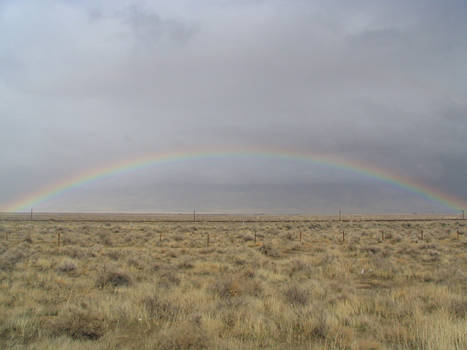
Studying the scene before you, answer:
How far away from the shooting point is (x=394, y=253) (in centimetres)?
2370

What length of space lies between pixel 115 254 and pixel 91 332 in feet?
47.7

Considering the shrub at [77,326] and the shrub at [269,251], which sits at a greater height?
the shrub at [77,326]

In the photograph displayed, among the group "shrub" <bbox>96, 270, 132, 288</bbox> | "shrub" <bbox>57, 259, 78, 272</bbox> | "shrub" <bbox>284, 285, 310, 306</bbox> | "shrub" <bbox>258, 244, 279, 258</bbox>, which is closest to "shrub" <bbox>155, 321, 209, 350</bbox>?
"shrub" <bbox>284, 285, 310, 306</bbox>

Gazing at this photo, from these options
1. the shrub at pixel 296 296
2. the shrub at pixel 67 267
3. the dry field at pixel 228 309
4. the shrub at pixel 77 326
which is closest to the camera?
the dry field at pixel 228 309

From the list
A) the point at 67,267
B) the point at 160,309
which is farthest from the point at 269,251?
the point at 160,309

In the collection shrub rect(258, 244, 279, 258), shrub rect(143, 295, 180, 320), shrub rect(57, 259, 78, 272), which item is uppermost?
shrub rect(143, 295, 180, 320)

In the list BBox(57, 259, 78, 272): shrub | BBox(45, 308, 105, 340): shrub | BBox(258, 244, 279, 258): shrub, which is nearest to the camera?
BBox(45, 308, 105, 340): shrub

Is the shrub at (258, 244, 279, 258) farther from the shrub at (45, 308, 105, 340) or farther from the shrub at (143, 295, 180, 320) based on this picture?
the shrub at (45, 308, 105, 340)

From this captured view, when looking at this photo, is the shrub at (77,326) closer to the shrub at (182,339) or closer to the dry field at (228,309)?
the dry field at (228,309)

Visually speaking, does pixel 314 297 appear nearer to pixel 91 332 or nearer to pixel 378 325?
pixel 378 325

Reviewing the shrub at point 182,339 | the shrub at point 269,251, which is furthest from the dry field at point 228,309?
the shrub at point 269,251

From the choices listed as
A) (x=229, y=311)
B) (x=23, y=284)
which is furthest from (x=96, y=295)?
(x=229, y=311)

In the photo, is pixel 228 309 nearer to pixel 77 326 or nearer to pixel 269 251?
pixel 77 326

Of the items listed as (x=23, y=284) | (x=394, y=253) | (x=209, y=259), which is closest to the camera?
(x=23, y=284)
